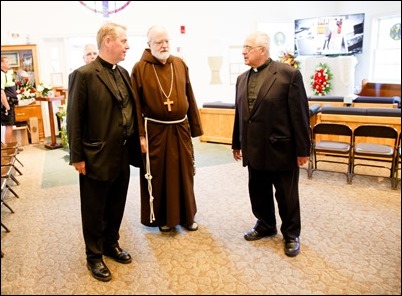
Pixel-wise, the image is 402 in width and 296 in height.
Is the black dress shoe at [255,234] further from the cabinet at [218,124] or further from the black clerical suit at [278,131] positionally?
the cabinet at [218,124]

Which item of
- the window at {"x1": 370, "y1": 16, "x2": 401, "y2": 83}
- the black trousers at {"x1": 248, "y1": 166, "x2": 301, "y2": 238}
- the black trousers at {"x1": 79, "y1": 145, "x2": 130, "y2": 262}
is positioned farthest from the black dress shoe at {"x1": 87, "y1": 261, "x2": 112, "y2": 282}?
the window at {"x1": 370, "y1": 16, "x2": 401, "y2": 83}

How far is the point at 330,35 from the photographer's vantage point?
8898mm

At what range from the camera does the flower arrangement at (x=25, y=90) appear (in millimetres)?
6691

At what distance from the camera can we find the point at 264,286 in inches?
92.0

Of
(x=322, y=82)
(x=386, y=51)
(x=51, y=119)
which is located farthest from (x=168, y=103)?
(x=386, y=51)

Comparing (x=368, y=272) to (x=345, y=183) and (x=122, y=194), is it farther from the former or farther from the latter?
(x=345, y=183)

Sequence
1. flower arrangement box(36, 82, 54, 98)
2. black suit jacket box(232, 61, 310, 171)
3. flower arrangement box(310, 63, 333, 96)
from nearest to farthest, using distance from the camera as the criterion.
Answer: black suit jacket box(232, 61, 310, 171) → flower arrangement box(36, 82, 54, 98) → flower arrangement box(310, 63, 333, 96)

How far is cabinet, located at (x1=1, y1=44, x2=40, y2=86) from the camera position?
23.1 ft

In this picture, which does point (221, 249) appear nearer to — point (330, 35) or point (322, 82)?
point (322, 82)

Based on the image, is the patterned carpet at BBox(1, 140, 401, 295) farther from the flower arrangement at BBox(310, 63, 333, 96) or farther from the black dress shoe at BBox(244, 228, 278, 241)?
the flower arrangement at BBox(310, 63, 333, 96)

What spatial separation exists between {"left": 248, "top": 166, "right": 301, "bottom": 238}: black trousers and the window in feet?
22.4

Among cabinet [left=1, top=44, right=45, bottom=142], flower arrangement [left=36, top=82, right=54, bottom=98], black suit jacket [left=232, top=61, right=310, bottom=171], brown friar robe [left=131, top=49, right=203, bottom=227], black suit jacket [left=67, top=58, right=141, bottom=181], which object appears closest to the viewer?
black suit jacket [left=67, top=58, right=141, bottom=181]

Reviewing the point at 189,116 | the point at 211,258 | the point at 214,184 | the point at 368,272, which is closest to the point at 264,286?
the point at 211,258

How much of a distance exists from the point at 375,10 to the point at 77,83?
7.97m
